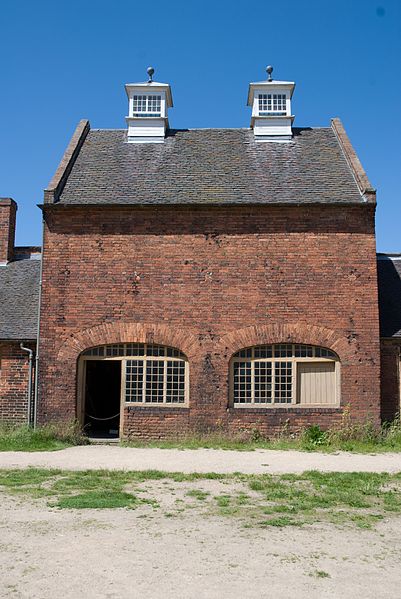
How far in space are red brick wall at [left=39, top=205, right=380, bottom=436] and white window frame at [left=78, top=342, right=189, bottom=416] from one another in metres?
0.26

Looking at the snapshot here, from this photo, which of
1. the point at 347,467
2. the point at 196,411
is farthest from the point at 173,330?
the point at 347,467

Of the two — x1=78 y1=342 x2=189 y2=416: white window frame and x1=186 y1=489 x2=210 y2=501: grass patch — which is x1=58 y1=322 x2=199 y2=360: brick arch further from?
x1=186 y1=489 x2=210 y2=501: grass patch

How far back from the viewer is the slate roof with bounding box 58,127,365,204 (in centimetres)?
1761

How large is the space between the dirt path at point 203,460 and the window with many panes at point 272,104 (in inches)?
507

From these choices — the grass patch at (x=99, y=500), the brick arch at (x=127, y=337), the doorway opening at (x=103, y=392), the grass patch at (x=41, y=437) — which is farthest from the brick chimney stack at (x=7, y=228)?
the grass patch at (x=99, y=500)

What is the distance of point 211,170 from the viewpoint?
19.1 meters

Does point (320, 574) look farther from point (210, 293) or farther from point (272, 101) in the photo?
point (272, 101)

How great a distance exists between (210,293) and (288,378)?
10.5 feet

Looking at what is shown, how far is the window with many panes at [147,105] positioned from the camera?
22.3 meters

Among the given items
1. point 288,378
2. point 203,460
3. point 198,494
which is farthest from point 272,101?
point 198,494

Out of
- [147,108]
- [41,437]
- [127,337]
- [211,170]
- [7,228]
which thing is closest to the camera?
[41,437]

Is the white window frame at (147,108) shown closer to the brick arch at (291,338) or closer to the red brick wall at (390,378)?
the brick arch at (291,338)

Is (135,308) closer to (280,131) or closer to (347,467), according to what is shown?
(347,467)

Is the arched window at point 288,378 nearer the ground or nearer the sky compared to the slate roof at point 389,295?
nearer the ground
